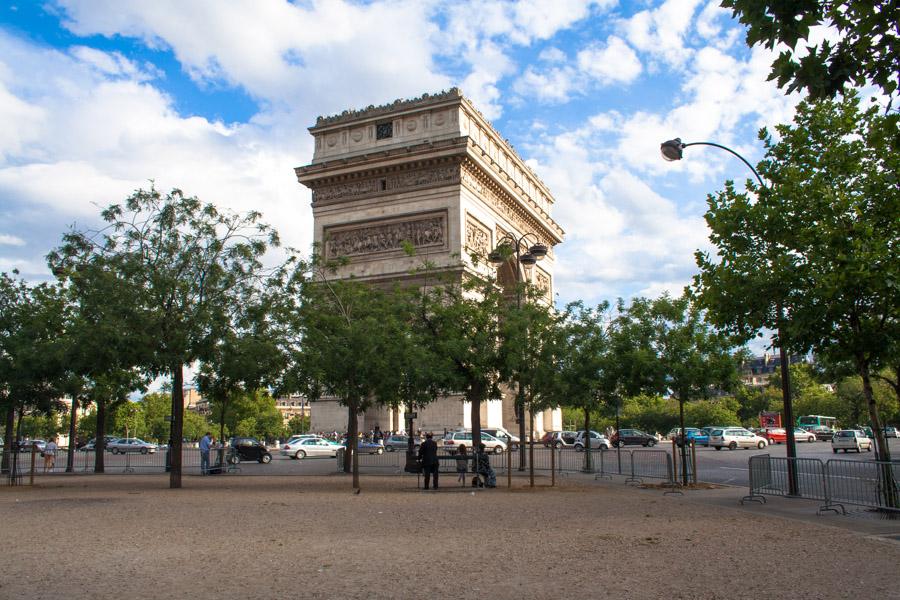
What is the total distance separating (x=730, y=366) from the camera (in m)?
23.1

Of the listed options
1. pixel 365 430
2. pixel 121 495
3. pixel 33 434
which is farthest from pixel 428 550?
pixel 33 434

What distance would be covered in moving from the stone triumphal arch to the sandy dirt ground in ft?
87.7

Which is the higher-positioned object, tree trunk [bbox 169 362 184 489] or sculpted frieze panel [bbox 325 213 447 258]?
sculpted frieze panel [bbox 325 213 447 258]

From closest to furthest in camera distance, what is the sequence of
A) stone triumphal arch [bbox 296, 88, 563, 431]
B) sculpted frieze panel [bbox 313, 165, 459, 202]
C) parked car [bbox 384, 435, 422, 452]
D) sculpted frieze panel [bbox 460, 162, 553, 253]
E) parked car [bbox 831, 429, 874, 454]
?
1. parked car [bbox 384, 435, 422, 452]
2. stone triumphal arch [bbox 296, 88, 563, 431]
3. sculpted frieze panel [bbox 313, 165, 459, 202]
4. sculpted frieze panel [bbox 460, 162, 553, 253]
5. parked car [bbox 831, 429, 874, 454]

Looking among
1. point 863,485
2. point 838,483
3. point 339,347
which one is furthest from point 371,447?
point 863,485

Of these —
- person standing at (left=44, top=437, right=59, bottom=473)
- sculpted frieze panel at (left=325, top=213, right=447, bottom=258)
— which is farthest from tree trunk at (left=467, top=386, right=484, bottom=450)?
person standing at (left=44, top=437, right=59, bottom=473)

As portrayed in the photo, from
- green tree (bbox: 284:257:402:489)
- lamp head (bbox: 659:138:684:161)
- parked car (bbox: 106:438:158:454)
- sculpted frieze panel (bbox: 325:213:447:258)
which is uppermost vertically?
sculpted frieze panel (bbox: 325:213:447:258)

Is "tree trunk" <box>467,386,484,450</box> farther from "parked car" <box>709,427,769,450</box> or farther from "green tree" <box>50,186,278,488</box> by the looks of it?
"parked car" <box>709,427,769,450</box>

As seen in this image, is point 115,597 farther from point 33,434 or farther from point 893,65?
point 33,434

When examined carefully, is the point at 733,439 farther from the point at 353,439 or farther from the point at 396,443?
the point at 353,439

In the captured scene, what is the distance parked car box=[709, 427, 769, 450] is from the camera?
5016cm

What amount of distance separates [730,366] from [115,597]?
19.5 metres

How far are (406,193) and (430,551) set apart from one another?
36.1 m

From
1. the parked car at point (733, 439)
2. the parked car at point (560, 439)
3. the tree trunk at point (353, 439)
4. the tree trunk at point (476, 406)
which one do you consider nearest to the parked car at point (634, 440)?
the parked car at point (560, 439)
